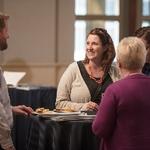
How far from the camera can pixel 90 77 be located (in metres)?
3.41

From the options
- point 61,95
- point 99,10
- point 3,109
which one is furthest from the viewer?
point 99,10

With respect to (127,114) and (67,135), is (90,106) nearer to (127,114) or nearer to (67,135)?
(67,135)

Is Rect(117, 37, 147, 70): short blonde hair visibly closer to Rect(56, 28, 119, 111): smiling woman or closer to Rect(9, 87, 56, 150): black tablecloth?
Rect(56, 28, 119, 111): smiling woman

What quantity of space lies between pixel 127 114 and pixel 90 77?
131cm

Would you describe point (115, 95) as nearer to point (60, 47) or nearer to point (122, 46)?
point (122, 46)

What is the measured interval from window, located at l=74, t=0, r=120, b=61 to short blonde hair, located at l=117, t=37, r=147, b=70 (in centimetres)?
484

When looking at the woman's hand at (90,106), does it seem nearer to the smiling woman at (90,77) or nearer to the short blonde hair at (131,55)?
the smiling woman at (90,77)

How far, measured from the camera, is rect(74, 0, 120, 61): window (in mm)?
7094

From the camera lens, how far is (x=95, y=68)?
3488 millimetres

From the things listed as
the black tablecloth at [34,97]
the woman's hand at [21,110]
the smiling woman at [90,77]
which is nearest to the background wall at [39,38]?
the black tablecloth at [34,97]

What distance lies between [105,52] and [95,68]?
16 cm

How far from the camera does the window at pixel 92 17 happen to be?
709 centimetres

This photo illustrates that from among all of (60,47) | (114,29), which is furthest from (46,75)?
(114,29)

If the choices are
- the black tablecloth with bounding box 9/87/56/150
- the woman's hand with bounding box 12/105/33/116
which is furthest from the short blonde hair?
the black tablecloth with bounding box 9/87/56/150
